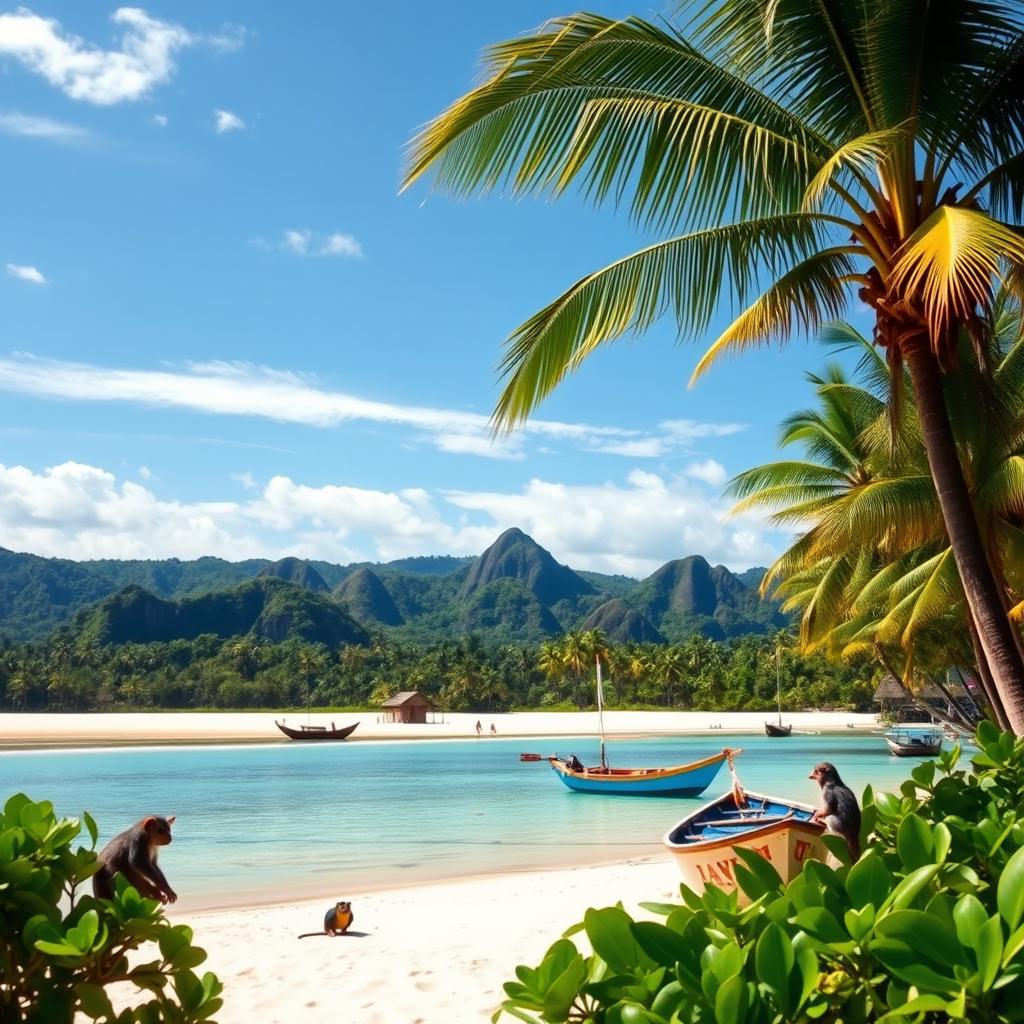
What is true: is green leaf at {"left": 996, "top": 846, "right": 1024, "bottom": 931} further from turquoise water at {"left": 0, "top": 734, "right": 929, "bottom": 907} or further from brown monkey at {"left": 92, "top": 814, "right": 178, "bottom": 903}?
Answer: turquoise water at {"left": 0, "top": 734, "right": 929, "bottom": 907}

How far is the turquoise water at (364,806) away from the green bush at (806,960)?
11.6 m

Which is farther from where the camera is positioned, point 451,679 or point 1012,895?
point 451,679

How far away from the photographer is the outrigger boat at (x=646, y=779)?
71.8 ft

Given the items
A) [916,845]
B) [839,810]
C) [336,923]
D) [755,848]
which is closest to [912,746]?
[755,848]

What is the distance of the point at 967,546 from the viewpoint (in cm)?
528

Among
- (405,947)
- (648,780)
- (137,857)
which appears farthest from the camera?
(648,780)

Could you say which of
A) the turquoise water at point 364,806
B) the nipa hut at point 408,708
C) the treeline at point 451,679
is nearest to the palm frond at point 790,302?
the turquoise water at point 364,806

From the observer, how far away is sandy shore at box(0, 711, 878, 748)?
172 ft

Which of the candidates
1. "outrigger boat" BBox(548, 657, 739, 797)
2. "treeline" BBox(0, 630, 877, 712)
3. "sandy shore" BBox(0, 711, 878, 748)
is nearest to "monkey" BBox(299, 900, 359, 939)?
"outrigger boat" BBox(548, 657, 739, 797)

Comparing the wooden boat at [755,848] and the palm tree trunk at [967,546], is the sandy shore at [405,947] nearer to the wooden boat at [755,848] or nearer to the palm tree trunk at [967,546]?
the wooden boat at [755,848]

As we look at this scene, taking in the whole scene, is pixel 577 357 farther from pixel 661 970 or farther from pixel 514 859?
pixel 514 859

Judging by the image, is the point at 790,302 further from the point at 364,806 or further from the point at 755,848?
the point at 364,806

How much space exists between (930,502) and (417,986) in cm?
816

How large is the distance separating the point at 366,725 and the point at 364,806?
1674 inches
